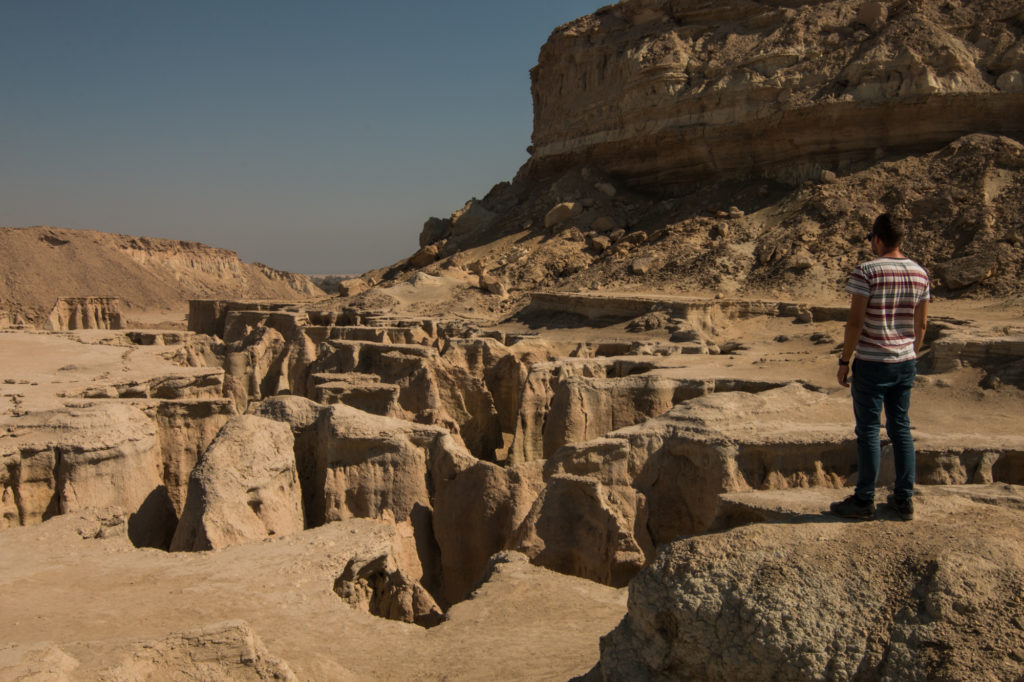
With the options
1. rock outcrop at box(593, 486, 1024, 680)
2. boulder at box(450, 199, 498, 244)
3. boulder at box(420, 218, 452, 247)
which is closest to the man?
rock outcrop at box(593, 486, 1024, 680)

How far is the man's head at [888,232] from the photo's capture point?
4.35 m

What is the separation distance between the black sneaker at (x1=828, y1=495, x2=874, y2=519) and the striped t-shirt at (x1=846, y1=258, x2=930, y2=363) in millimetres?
746

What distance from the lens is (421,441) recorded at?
824 centimetres

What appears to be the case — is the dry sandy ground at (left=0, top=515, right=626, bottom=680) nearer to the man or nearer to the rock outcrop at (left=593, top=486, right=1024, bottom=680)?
the rock outcrop at (left=593, top=486, right=1024, bottom=680)

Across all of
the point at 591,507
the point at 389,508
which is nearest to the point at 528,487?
the point at 591,507

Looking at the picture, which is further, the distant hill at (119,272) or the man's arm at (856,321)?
the distant hill at (119,272)

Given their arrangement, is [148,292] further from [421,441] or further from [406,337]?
[421,441]

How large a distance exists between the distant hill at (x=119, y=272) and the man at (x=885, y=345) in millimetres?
40791

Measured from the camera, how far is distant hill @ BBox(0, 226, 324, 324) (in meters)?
46.1

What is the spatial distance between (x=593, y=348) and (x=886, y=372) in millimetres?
11841

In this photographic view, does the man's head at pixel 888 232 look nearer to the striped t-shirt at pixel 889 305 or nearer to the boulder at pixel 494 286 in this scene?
the striped t-shirt at pixel 889 305

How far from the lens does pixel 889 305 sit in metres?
4.29

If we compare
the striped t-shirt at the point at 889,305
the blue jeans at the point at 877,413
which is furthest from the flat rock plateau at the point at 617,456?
the striped t-shirt at the point at 889,305

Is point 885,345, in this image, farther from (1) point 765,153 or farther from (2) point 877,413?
(1) point 765,153
